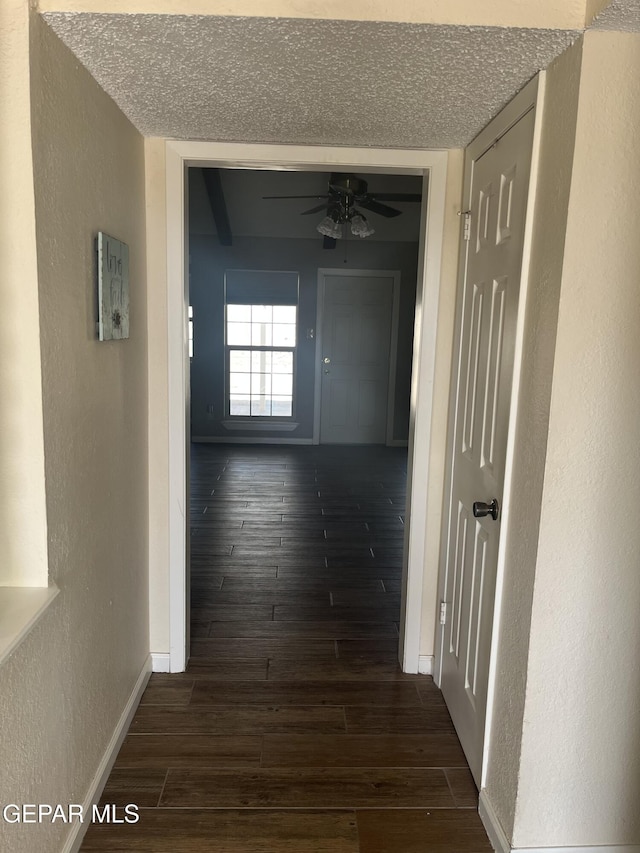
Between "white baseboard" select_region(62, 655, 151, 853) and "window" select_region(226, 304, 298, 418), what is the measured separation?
17.1ft

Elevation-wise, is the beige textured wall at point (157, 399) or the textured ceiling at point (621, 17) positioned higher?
the textured ceiling at point (621, 17)

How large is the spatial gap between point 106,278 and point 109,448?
52 cm

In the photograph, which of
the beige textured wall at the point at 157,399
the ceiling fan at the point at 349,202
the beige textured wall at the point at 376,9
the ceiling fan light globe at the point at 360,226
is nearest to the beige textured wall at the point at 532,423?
the beige textured wall at the point at 376,9

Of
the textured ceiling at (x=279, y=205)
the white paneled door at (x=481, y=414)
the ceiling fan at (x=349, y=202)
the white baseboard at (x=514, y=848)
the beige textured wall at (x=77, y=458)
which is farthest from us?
the textured ceiling at (x=279, y=205)

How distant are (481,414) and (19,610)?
1435 millimetres

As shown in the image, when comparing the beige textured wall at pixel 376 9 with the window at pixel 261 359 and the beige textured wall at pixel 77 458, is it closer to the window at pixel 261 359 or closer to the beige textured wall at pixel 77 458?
the beige textured wall at pixel 77 458

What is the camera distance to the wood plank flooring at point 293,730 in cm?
181

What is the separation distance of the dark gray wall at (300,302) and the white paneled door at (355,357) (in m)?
0.15

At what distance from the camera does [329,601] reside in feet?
10.9

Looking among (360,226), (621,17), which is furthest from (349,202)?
(621,17)

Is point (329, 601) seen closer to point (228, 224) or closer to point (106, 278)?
point (106, 278)

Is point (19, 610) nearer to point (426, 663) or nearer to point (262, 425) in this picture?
point (426, 663)

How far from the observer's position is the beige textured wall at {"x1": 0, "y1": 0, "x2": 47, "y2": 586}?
1.33 meters

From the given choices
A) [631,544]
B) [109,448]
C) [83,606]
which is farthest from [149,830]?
[631,544]
